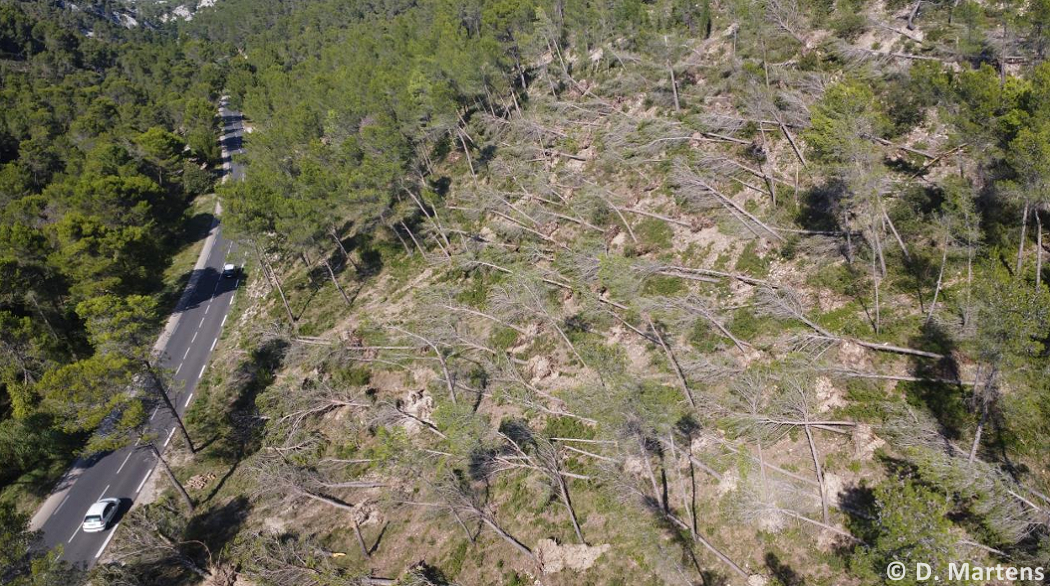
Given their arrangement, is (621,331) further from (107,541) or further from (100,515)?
(100,515)

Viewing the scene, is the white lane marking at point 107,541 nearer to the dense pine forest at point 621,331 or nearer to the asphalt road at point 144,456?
the asphalt road at point 144,456

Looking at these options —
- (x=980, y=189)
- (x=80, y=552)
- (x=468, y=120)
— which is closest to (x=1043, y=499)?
(x=980, y=189)

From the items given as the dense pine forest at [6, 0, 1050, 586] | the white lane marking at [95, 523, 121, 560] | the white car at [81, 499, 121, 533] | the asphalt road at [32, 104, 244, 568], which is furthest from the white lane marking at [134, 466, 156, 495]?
the white lane marking at [95, 523, 121, 560]

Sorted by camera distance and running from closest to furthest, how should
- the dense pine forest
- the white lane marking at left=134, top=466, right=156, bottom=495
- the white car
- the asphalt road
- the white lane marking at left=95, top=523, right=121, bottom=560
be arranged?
the dense pine forest → the white lane marking at left=95, top=523, right=121, bottom=560 → the white car → the asphalt road → the white lane marking at left=134, top=466, right=156, bottom=495

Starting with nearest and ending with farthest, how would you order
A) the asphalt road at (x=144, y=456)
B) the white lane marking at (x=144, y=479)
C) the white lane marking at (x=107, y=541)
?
1. the white lane marking at (x=107, y=541)
2. the asphalt road at (x=144, y=456)
3. the white lane marking at (x=144, y=479)

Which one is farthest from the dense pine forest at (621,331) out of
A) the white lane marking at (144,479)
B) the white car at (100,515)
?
the white car at (100,515)

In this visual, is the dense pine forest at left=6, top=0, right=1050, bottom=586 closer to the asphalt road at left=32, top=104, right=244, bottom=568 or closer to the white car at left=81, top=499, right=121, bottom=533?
the asphalt road at left=32, top=104, right=244, bottom=568
